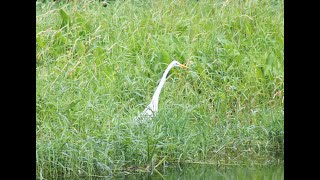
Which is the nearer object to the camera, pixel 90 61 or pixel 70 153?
pixel 70 153

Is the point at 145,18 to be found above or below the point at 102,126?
above

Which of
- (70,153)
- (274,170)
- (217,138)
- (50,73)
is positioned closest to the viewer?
(70,153)

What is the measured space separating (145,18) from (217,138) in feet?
7.64

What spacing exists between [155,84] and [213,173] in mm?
1730

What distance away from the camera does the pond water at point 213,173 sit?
5719 millimetres

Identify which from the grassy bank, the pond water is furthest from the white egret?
the pond water

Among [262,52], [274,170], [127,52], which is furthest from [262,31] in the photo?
[274,170]

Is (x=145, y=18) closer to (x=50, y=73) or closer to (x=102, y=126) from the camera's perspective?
(x=50, y=73)

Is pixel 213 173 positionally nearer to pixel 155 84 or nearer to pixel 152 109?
pixel 152 109

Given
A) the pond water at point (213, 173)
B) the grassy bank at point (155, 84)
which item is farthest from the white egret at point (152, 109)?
the pond water at point (213, 173)

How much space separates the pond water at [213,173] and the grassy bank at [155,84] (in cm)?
10

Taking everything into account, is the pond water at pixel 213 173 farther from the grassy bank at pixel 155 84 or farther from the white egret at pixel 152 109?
A: the white egret at pixel 152 109

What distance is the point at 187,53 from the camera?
7.75m

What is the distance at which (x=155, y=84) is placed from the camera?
7.41m
